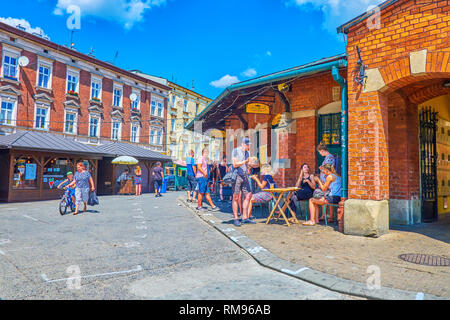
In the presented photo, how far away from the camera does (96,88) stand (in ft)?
85.7

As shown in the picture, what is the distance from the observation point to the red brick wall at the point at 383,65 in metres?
5.25

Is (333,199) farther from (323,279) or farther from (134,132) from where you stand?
(134,132)

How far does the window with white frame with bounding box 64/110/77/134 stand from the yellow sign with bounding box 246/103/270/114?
1905 centimetres

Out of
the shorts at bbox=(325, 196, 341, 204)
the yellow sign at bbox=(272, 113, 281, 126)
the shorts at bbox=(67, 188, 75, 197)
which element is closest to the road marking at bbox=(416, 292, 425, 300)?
the shorts at bbox=(325, 196, 341, 204)

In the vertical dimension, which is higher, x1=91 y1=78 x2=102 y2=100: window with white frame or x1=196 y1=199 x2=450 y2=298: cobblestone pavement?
x1=91 y1=78 x2=102 y2=100: window with white frame

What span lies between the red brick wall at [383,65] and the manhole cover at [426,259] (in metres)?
1.47

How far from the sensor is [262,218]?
806cm

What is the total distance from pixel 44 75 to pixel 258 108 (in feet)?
63.8

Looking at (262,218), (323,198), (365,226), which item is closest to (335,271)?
(365,226)

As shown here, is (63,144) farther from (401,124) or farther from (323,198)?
(401,124)

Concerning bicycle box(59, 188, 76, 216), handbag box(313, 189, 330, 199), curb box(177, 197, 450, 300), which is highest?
handbag box(313, 189, 330, 199)

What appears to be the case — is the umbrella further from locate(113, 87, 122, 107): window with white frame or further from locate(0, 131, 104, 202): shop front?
locate(113, 87, 122, 107): window with white frame

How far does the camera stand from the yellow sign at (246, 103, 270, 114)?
32.6ft

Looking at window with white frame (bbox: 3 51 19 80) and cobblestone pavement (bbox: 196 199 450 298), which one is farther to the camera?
window with white frame (bbox: 3 51 19 80)
